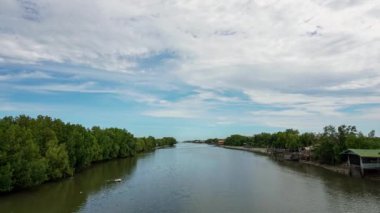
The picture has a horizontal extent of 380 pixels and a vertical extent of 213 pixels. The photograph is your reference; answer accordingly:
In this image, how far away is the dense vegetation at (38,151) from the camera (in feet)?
141

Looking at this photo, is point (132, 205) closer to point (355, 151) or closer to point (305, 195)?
point (305, 195)

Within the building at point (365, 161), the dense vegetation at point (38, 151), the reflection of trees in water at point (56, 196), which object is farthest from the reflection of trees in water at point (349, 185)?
the dense vegetation at point (38, 151)

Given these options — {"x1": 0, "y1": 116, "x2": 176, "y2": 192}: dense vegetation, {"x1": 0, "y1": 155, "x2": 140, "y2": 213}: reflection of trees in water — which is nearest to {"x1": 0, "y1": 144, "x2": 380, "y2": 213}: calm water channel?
{"x1": 0, "y1": 155, "x2": 140, "y2": 213}: reflection of trees in water

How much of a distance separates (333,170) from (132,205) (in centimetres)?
4645

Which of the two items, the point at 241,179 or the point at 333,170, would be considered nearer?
the point at 241,179

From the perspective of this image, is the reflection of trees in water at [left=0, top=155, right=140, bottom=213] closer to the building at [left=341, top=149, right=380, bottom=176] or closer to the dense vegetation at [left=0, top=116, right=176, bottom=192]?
the dense vegetation at [left=0, top=116, right=176, bottom=192]

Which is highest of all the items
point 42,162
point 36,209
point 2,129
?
point 2,129

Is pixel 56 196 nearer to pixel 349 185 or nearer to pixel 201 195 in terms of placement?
pixel 201 195

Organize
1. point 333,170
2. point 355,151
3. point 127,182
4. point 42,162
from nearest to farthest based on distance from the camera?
point 42,162 < point 127,182 < point 355,151 < point 333,170

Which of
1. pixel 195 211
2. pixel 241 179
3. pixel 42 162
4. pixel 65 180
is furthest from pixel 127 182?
pixel 195 211

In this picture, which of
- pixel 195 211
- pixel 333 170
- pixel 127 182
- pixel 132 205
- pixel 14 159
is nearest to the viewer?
pixel 195 211

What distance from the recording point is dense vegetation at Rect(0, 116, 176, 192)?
Result: 141 feet

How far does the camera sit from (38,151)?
49.9 m

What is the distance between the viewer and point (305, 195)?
4469 cm
